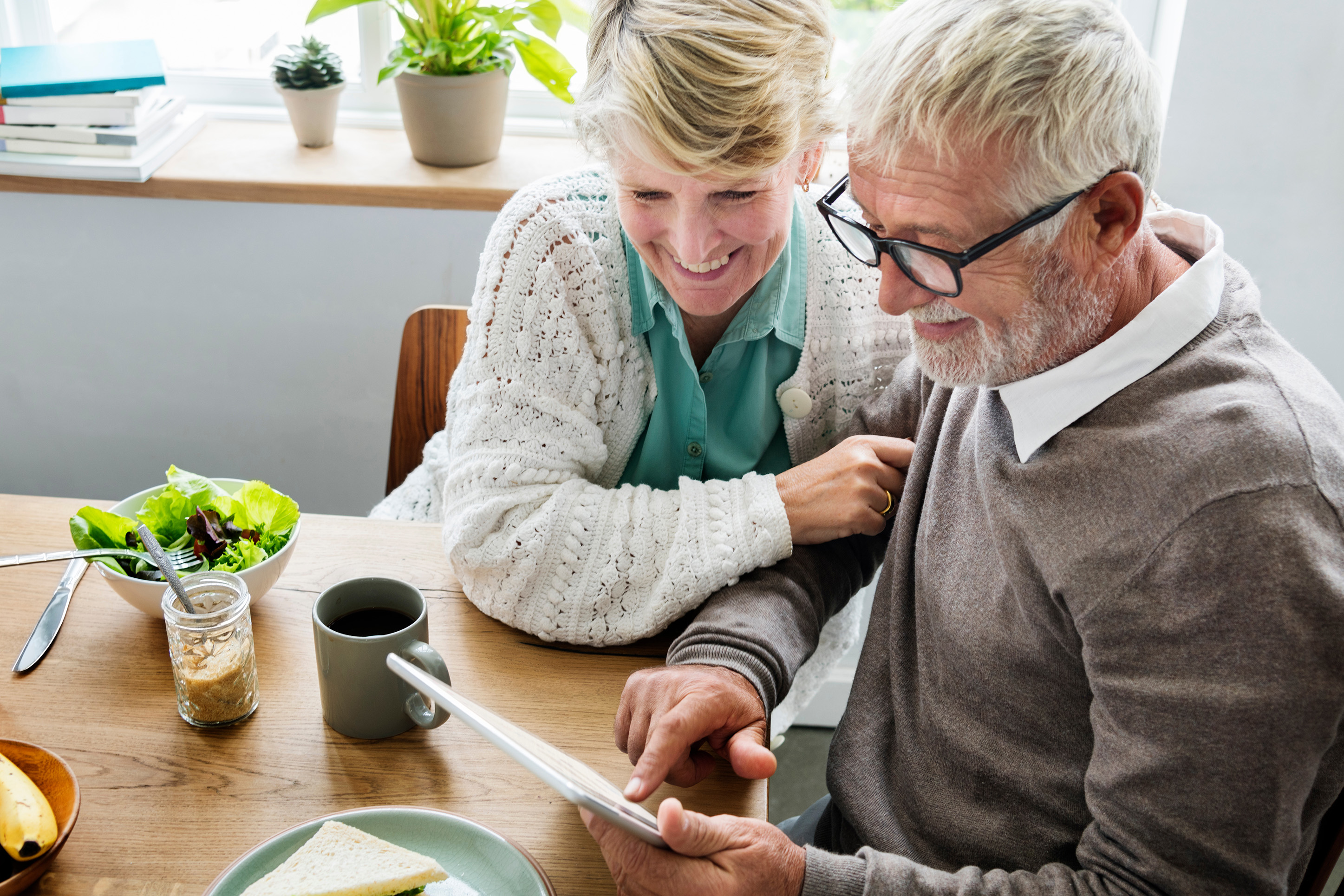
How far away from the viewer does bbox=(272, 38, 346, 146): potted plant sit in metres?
1.98

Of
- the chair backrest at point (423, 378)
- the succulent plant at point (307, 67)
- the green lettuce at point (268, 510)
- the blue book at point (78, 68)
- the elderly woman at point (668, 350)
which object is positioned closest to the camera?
the elderly woman at point (668, 350)

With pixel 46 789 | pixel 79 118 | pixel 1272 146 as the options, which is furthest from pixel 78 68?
pixel 1272 146

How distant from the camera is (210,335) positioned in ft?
6.89

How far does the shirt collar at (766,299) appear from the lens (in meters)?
1.23

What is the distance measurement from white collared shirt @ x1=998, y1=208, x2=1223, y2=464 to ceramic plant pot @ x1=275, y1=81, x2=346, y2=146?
159cm

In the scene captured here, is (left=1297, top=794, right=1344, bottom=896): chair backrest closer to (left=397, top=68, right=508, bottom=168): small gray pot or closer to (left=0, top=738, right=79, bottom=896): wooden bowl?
(left=0, top=738, right=79, bottom=896): wooden bowl

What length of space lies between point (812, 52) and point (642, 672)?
658 millimetres

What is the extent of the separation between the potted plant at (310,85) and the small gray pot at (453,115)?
16cm

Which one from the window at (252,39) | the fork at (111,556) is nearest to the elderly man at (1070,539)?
the fork at (111,556)

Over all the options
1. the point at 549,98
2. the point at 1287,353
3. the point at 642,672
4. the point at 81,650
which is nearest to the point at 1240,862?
the point at 1287,353

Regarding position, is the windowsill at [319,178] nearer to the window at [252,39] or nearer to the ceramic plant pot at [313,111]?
the ceramic plant pot at [313,111]

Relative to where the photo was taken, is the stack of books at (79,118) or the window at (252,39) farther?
the window at (252,39)

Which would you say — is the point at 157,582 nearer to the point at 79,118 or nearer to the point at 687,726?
the point at 687,726

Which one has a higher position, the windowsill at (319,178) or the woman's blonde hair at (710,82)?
the woman's blonde hair at (710,82)
